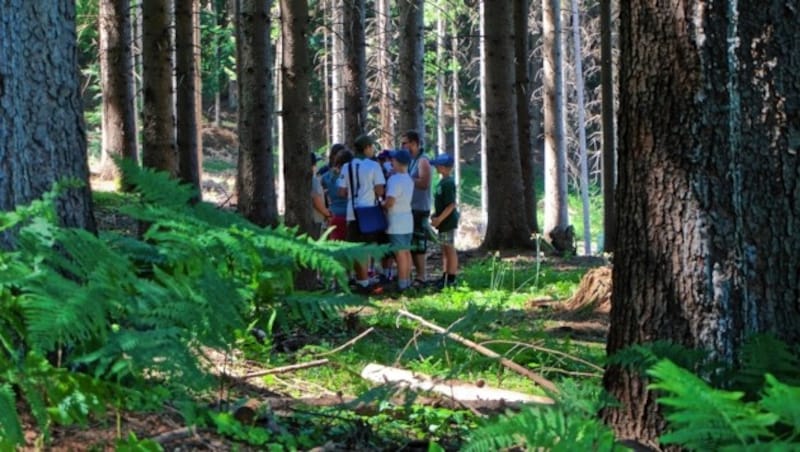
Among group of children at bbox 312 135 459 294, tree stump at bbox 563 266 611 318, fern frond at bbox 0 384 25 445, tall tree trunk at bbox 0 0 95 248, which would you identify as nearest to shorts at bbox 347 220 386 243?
group of children at bbox 312 135 459 294

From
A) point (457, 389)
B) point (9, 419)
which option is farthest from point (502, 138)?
point (9, 419)

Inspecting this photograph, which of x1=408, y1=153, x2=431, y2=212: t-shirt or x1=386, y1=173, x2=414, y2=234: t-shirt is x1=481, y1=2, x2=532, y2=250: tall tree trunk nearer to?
x1=408, y1=153, x2=431, y2=212: t-shirt

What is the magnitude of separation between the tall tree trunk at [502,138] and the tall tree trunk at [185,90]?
4.77m

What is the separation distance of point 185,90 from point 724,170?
1468 centimetres

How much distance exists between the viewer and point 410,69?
19969 millimetres

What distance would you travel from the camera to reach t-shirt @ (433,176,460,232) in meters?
13.2

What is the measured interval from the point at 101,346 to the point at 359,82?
1661 cm

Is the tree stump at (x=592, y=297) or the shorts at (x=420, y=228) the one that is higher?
the shorts at (x=420, y=228)

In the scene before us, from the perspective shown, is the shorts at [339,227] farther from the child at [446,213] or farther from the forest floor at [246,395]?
the forest floor at [246,395]

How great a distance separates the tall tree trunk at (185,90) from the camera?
17.0 metres

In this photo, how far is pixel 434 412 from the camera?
5.34m

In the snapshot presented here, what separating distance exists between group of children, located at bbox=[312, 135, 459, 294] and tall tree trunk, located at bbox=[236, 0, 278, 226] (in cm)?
87

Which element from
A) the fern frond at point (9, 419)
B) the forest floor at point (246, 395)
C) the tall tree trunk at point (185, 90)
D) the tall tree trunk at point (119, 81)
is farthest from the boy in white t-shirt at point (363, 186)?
the tall tree trunk at point (119, 81)

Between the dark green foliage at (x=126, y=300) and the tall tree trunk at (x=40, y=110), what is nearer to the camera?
the dark green foliage at (x=126, y=300)
